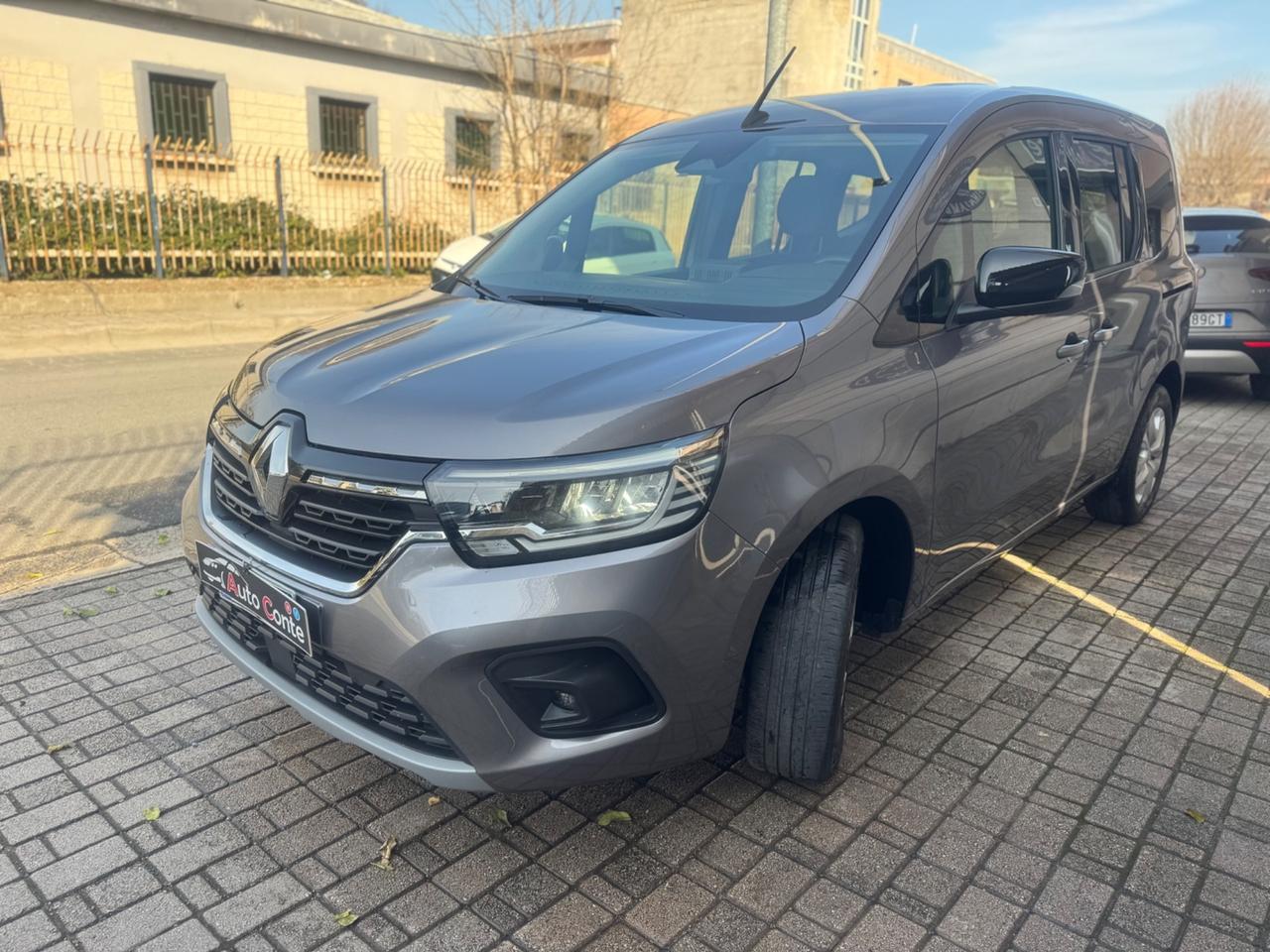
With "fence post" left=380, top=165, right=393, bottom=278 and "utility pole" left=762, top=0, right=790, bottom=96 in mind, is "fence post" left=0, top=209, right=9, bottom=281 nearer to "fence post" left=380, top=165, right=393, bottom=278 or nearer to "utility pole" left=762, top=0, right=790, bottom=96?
"fence post" left=380, top=165, right=393, bottom=278

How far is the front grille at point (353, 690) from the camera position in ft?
7.32

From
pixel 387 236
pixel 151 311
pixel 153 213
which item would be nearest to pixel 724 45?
pixel 387 236

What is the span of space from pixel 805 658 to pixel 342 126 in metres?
18.3

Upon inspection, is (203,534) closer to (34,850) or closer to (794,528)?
(34,850)

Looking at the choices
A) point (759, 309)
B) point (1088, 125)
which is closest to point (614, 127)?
point (1088, 125)

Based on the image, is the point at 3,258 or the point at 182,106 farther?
the point at 182,106

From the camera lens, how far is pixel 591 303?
2910 millimetres

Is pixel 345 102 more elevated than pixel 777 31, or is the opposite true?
pixel 345 102

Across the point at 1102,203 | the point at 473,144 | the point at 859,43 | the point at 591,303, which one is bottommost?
the point at 591,303

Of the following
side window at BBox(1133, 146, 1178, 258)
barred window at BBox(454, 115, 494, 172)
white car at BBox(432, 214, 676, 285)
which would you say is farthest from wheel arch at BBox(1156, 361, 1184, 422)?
barred window at BBox(454, 115, 494, 172)

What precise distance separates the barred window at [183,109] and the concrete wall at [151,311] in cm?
387

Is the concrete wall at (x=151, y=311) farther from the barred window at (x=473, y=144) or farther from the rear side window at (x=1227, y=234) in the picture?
the rear side window at (x=1227, y=234)

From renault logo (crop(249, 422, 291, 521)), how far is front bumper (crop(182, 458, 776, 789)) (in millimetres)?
203

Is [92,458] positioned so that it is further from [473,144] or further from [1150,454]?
[473,144]
